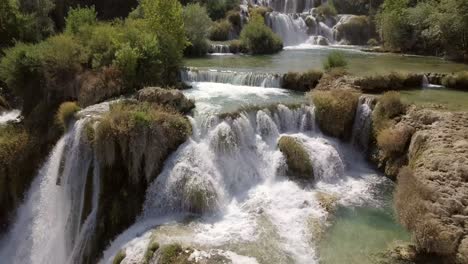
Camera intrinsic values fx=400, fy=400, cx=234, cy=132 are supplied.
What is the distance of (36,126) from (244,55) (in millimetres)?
17948

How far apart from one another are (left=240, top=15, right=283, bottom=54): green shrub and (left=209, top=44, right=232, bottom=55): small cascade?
1.59 m

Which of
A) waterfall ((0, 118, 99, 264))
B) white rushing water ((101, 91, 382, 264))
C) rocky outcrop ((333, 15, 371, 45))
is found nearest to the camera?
white rushing water ((101, 91, 382, 264))

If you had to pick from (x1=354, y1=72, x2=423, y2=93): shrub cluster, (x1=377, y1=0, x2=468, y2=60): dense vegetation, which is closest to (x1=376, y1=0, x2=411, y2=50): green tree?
(x1=377, y1=0, x2=468, y2=60): dense vegetation

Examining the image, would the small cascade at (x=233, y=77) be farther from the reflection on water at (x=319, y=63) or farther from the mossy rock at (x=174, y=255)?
the mossy rock at (x=174, y=255)

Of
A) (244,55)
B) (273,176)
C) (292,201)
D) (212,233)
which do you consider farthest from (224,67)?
(212,233)

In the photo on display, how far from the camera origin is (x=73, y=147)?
13.7 meters

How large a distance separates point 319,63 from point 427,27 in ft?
36.9

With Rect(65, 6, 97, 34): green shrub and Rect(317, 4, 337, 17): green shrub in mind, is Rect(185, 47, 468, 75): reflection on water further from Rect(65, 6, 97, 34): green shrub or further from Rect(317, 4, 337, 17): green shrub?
Rect(317, 4, 337, 17): green shrub

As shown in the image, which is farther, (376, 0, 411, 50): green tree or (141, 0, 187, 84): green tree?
(376, 0, 411, 50): green tree

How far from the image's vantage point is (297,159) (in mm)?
14875

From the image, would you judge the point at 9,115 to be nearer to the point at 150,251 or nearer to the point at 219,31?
the point at 150,251

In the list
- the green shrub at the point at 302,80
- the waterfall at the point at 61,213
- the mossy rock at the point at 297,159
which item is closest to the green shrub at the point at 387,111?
the mossy rock at the point at 297,159

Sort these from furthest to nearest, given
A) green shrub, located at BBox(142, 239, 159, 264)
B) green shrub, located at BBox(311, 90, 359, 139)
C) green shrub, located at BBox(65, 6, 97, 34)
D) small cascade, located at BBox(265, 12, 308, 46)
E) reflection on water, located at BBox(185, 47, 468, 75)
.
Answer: small cascade, located at BBox(265, 12, 308, 46)
reflection on water, located at BBox(185, 47, 468, 75)
green shrub, located at BBox(65, 6, 97, 34)
green shrub, located at BBox(311, 90, 359, 139)
green shrub, located at BBox(142, 239, 159, 264)

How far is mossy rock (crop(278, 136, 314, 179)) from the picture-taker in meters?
14.7
